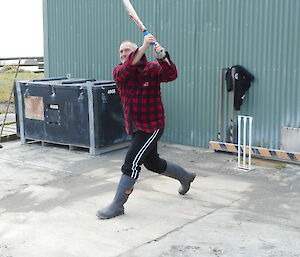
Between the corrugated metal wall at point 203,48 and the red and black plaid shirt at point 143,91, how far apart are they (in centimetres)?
356

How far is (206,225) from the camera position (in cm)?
556

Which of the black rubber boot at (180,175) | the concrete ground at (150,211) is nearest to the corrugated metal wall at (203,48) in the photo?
the concrete ground at (150,211)

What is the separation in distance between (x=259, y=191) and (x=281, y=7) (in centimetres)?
334

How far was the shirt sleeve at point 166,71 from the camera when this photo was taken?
17.7ft

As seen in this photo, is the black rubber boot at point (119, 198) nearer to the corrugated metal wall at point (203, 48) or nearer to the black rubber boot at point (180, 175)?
the black rubber boot at point (180, 175)

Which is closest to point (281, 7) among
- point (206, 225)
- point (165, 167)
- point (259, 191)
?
point (259, 191)

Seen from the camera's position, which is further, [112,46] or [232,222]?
[112,46]

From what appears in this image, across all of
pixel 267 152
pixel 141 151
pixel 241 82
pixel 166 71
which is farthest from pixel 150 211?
pixel 241 82

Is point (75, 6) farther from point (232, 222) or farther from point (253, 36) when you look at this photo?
point (232, 222)

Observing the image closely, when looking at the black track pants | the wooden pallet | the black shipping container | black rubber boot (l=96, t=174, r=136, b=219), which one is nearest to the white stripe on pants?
the black track pants

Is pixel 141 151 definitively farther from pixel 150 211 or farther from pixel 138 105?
pixel 150 211

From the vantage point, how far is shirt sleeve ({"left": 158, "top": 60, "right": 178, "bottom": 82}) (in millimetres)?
5398

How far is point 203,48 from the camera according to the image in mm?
9453

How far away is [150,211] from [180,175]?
2.14ft
